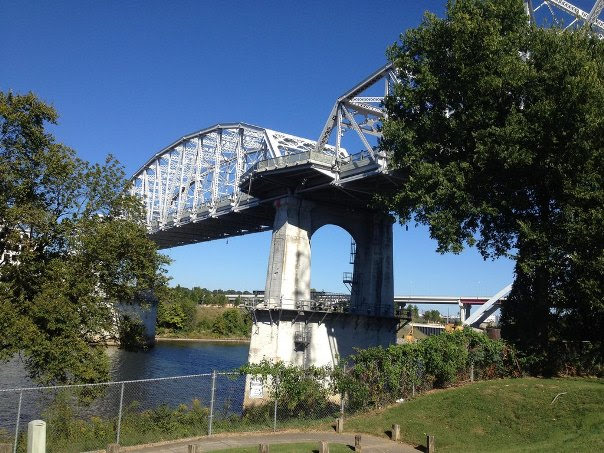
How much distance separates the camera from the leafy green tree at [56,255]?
20.2 metres

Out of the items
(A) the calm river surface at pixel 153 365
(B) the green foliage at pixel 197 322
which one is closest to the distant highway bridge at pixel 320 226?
(A) the calm river surface at pixel 153 365

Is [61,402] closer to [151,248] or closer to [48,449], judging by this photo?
[48,449]

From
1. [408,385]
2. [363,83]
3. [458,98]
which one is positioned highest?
[363,83]

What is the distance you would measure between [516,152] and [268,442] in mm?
14637

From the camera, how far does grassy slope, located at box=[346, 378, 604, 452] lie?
15.3 metres

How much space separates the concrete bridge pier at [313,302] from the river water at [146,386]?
4.47m

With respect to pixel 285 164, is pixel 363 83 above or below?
above

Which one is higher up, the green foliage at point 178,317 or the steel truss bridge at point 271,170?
the steel truss bridge at point 271,170

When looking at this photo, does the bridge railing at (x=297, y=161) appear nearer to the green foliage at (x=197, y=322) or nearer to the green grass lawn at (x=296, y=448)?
the green grass lawn at (x=296, y=448)

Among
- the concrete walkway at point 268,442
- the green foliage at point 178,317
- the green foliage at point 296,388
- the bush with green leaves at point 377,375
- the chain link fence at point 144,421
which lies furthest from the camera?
the green foliage at point 178,317

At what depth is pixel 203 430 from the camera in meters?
18.4

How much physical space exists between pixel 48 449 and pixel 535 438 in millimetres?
13589

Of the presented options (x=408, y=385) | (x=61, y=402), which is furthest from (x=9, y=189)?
(x=408, y=385)

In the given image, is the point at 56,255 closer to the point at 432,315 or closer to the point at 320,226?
the point at 320,226
